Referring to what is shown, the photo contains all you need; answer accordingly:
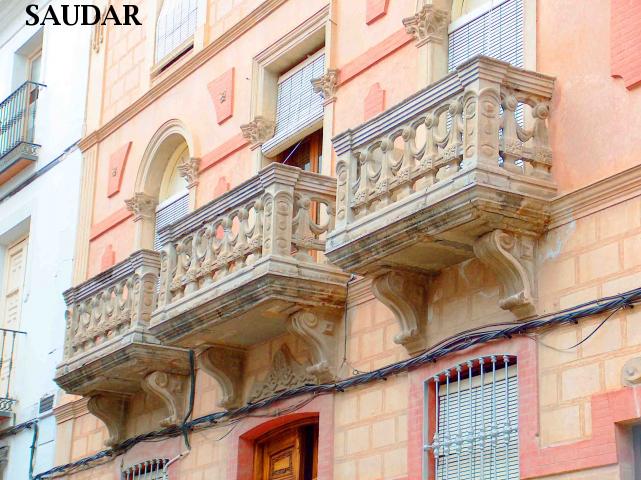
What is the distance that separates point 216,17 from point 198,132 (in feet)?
4.90

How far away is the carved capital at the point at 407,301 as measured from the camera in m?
13.3

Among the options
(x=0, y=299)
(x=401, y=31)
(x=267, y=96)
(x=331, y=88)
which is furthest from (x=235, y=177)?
(x=0, y=299)

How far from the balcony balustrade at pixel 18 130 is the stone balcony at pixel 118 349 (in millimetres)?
4778

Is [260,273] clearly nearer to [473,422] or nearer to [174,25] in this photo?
[473,422]

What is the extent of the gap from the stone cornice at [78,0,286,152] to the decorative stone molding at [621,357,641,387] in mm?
7524

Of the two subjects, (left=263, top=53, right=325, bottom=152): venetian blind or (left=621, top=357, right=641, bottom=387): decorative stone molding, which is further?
(left=263, top=53, right=325, bottom=152): venetian blind

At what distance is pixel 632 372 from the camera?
11.1 m

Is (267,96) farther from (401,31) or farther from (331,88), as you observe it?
(401,31)

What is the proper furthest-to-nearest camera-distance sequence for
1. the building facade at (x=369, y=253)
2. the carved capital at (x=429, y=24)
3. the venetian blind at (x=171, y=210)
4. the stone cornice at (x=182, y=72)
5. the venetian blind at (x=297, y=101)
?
the venetian blind at (x=171, y=210), the stone cornice at (x=182, y=72), the venetian blind at (x=297, y=101), the carved capital at (x=429, y=24), the building facade at (x=369, y=253)

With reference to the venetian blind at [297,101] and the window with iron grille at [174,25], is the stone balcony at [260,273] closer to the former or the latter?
the venetian blind at [297,101]

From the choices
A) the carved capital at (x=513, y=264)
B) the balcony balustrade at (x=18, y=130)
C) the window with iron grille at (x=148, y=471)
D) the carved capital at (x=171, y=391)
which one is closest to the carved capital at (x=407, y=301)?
the carved capital at (x=513, y=264)

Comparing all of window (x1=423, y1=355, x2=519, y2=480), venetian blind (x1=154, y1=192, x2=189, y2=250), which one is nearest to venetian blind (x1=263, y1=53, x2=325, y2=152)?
venetian blind (x1=154, y1=192, x2=189, y2=250)

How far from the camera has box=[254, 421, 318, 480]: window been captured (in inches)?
598

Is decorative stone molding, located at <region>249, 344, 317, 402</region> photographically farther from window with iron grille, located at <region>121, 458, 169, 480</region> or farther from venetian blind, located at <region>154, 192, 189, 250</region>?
venetian blind, located at <region>154, 192, 189, 250</region>
